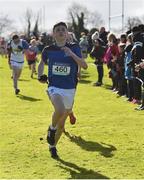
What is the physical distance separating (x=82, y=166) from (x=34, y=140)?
2.10m

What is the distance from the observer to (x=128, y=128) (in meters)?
11.1

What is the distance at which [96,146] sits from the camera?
9.40 meters

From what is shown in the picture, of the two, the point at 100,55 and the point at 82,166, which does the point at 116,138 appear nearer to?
the point at 82,166

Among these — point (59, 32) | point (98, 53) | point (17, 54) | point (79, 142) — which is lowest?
point (79, 142)

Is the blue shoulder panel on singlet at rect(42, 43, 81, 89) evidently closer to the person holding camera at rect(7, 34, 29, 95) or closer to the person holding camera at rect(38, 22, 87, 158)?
the person holding camera at rect(38, 22, 87, 158)

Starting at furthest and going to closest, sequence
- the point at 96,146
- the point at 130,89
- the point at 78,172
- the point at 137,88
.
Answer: the point at 130,89 < the point at 137,88 < the point at 96,146 < the point at 78,172

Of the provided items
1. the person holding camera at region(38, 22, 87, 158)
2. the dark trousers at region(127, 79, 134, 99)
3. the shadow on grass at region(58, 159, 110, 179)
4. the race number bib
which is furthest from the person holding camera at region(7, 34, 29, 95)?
the shadow on grass at region(58, 159, 110, 179)

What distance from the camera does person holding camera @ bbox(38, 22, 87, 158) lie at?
831 centimetres

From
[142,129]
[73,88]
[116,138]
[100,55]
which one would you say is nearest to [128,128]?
[142,129]

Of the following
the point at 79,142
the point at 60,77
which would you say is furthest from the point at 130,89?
the point at 60,77

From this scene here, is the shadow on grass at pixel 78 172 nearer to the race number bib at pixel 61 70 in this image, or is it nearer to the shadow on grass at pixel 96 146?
the shadow on grass at pixel 96 146

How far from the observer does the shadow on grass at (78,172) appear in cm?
742

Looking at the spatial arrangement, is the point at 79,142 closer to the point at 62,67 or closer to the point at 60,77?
the point at 60,77

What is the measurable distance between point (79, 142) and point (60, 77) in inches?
69.0
